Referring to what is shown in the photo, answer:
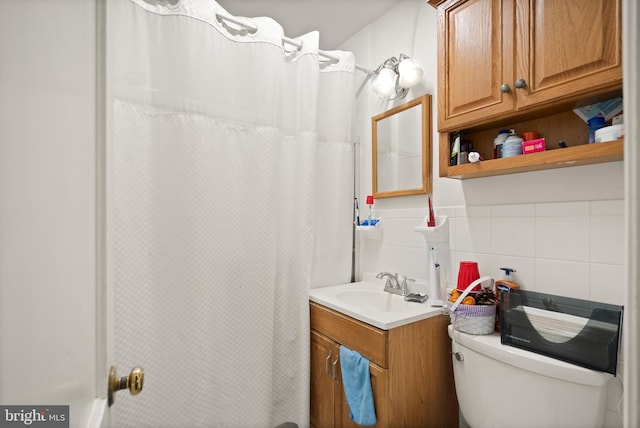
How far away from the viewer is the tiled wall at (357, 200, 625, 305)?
3.35ft

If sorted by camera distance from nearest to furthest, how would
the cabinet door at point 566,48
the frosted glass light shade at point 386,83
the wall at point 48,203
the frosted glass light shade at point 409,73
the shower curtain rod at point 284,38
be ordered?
the wall at point 48,203, the cabinet door at point 566,48, the shower curtain rod at point 284,38, the frosted glass light shade at point 409,73, the frosted glass light shade at point 386,83

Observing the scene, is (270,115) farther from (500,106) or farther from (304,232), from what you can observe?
(500,106)

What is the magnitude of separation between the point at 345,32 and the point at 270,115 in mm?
969

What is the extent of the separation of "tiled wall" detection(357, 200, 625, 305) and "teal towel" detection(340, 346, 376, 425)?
582 mm

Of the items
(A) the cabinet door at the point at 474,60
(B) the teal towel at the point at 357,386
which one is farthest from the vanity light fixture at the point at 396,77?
(B) the teal towel at the point at 357,386

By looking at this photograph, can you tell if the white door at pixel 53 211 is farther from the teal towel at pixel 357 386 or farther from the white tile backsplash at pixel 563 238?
the white tile backsplash at pixel 563 238

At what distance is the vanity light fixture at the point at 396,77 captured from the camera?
5.27 feet

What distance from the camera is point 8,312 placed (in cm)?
30

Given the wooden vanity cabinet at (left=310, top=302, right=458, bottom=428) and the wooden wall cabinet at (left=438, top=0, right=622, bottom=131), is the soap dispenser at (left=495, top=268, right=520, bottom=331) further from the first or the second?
the wooden wall cabinet at (left=438, top=0, right=622, bottom=131)

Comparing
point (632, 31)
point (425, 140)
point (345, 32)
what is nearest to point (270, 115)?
point (425, 140)

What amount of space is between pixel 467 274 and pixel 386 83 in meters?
1.10

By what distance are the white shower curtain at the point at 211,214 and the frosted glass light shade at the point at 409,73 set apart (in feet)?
1.53

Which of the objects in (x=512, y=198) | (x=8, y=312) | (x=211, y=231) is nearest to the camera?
(x=8, y=312)

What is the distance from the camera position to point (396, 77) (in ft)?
5.65
